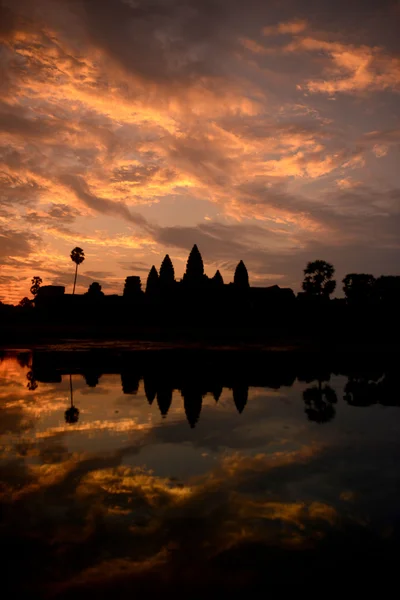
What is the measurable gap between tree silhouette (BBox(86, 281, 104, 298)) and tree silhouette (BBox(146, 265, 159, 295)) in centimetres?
1066

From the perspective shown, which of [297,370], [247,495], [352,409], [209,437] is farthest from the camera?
[297,370]

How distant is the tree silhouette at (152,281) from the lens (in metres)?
88.1

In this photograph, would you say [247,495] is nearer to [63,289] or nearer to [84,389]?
[84,389]

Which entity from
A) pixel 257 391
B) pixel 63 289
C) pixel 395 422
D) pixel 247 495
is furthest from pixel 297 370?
pixel 63 289

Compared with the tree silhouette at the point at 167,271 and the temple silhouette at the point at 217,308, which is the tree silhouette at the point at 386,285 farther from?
the tree silhouette at the point at 167,271

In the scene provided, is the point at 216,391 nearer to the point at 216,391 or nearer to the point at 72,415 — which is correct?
the point at 216,391

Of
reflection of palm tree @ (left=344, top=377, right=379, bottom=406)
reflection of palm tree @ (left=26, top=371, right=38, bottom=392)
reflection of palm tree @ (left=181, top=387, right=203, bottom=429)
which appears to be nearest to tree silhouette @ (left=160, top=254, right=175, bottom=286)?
reflection of palm tree @ (left=26, top=371, right=38, bottom=392)

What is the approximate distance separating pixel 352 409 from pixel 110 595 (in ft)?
28.0

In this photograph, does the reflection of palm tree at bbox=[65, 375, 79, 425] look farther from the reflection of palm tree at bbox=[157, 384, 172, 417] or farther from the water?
the reflection of palm tree at bbox=[157, 384, 172, 417]

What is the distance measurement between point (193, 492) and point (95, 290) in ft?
264

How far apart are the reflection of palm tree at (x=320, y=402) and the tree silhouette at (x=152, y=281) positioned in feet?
246

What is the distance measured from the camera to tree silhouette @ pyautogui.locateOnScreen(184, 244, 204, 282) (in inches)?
3164

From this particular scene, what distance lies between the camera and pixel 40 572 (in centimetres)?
355

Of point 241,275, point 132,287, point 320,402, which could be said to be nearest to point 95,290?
point 132,287
